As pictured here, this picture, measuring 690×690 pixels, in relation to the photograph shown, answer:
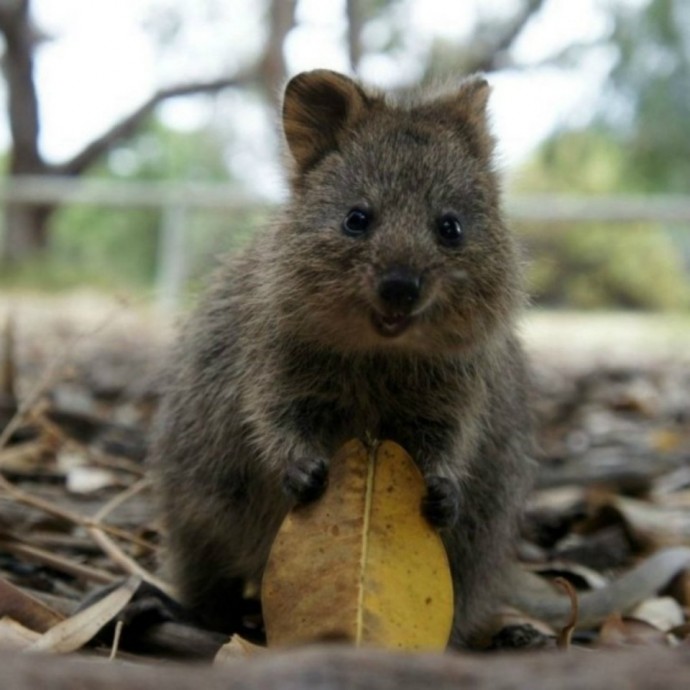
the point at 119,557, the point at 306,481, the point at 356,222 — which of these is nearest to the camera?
the point at 306,481

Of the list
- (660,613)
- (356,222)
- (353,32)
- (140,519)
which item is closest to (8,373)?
(140,519)

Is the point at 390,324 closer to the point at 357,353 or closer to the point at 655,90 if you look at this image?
the point at 357,353

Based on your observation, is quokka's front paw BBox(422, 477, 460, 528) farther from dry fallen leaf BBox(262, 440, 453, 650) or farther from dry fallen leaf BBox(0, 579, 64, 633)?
dry fallen leaf BBox(0, 579, 64, 633)

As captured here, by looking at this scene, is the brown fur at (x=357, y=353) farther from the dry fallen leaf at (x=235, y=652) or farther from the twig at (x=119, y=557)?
the dry fallen leaf at (x=235, y=652)

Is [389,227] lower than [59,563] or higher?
higher

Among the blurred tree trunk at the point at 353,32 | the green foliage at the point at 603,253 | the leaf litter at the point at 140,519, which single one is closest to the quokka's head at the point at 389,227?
the leaf litter at the point at 140,519
